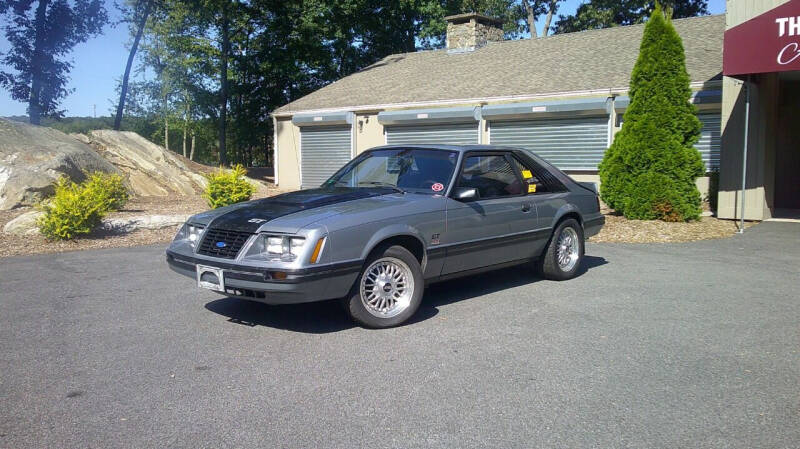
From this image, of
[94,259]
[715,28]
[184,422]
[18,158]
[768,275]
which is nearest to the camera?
[184,422]

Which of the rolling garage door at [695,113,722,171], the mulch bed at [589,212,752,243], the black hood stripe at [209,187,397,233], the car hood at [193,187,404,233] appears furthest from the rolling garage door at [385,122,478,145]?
the car hood at [193,187,404,233]

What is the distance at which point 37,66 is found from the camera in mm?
28172

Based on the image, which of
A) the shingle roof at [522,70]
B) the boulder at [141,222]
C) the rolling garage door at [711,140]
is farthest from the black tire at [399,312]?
the shingle roof at [522,70]

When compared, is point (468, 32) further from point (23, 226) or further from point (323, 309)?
point (323, 309)

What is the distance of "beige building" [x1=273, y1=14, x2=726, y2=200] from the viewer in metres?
16.1

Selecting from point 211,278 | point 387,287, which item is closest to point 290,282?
point 211,278

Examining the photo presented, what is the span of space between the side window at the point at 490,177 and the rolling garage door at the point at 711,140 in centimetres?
912

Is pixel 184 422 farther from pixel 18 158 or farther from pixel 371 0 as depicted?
pixel 371 0

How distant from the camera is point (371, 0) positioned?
103 feet

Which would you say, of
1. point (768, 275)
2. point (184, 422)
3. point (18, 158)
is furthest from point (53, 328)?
point (18, 158)

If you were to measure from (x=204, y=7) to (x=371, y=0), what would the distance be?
794 centimetres

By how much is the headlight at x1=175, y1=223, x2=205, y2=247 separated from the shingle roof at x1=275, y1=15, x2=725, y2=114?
12357 mm

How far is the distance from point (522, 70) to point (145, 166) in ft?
35.1

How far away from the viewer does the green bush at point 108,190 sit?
436 inches
